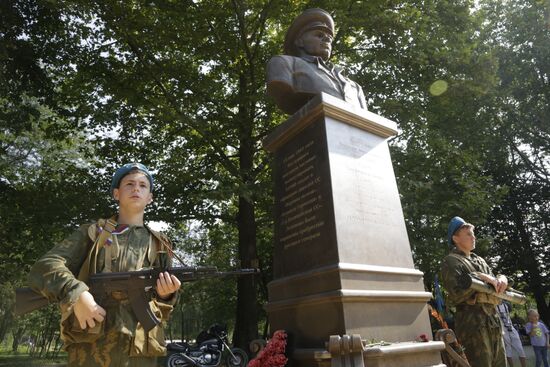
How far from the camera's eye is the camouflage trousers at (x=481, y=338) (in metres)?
4.85

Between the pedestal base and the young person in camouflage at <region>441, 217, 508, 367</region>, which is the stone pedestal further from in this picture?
the young person in camouflage at <region>441, 217, 508, 367</region>

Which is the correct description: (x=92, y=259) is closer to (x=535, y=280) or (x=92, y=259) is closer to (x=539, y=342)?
(x=539, y=342)

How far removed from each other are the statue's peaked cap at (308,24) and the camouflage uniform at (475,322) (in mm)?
3444

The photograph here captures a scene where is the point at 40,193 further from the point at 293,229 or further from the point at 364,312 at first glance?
the point at 364,312

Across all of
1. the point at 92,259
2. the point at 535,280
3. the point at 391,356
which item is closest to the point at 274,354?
the point at 391,356

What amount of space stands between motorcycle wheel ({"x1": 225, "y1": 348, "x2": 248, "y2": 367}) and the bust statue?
9.71 meters

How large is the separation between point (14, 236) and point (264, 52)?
8982mm

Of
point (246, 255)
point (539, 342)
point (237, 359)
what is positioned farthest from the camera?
point (246, 255)

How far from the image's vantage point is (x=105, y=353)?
113 inches

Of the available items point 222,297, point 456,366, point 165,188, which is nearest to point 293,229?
point 456,366

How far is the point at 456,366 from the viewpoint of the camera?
448 cm

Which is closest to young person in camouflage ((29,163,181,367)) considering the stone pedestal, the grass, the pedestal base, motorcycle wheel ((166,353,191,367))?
the pedestal base

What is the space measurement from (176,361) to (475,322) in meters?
10.3

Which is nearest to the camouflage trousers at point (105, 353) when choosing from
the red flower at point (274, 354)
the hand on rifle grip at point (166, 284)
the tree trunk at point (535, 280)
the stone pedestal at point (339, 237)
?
the hand on rifle grip at point (166, 284)
